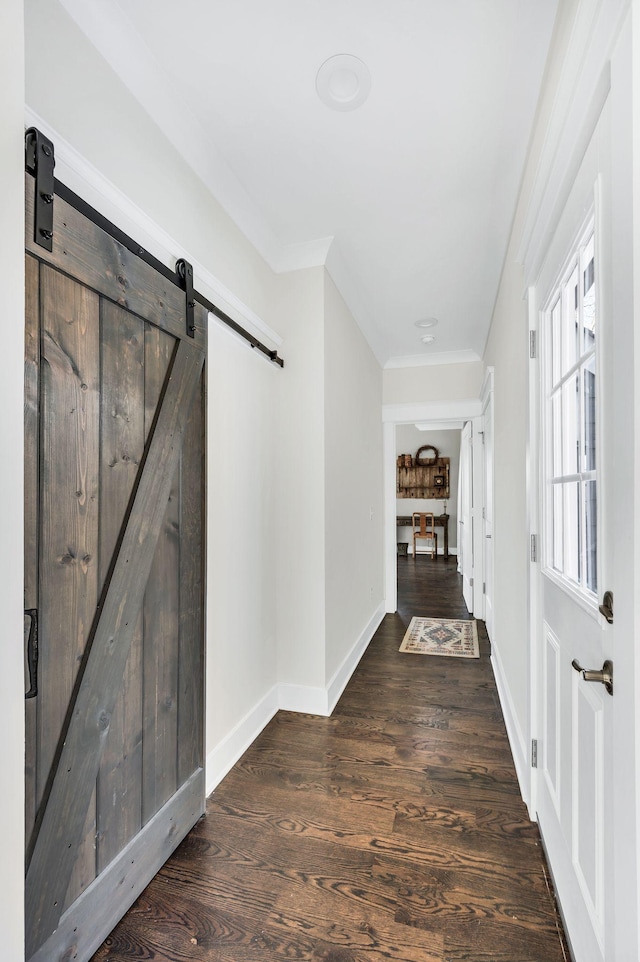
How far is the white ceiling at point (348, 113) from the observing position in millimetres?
1436

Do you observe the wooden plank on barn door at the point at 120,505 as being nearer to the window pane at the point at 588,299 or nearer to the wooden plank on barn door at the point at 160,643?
the wooden plank on barn door at the point at 160,643

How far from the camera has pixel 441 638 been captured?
4078 mm

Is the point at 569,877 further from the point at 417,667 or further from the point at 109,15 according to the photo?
the point at 109,15

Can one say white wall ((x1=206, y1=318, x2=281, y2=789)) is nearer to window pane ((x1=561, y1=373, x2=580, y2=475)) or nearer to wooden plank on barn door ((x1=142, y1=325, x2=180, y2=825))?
wooden plank on barn door ((x1=142, y1=325, x2=180, y2=825))

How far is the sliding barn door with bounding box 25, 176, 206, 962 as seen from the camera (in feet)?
3.72

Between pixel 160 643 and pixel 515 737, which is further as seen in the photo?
pixel 515 737

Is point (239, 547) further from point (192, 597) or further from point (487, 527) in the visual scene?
point (487, 527)

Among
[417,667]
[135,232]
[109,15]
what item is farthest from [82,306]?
[417,667]

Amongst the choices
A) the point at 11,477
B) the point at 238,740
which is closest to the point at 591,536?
the point at 11,477

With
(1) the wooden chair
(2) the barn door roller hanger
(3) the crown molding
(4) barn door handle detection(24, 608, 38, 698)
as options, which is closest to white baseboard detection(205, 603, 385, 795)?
(4) barn door handle detection(24, 608, 38, 698)

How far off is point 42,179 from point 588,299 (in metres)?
1.33

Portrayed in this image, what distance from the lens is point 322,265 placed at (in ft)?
8.80

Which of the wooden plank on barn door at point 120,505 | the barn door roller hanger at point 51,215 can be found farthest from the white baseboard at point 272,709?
the barn door roller hanger at point 51,215

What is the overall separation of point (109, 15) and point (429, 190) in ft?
4.59
